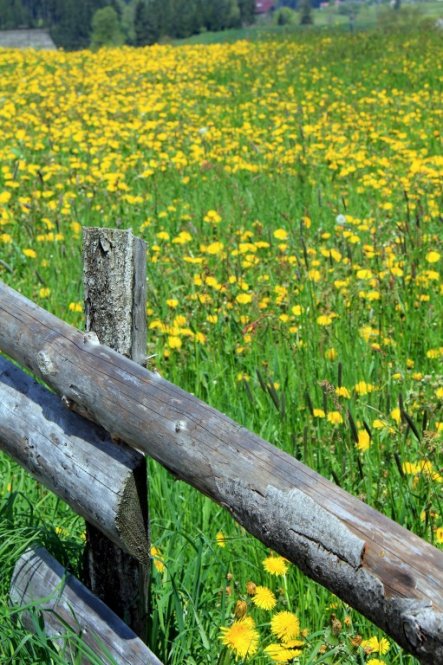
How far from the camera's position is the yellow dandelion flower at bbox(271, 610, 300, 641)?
2.09m

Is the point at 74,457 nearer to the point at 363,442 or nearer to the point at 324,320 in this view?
the point at 363,442

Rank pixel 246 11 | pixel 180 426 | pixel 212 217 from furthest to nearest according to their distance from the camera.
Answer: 1. pixel 246 11
2. pixel 212 217
3. pixel 180 426

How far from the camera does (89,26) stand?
6531 cm

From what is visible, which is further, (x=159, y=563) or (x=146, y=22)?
(x=146, y=22)

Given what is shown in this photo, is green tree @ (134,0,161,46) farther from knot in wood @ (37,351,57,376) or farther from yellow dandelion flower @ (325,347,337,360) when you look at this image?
knot in wood @ (37,351,57,376)

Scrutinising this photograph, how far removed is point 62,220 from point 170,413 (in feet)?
14.6

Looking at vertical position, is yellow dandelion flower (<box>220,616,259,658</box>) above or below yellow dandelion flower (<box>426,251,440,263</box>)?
above

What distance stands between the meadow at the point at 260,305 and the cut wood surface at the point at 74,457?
0.92 feet

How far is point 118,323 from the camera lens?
1.98 metres

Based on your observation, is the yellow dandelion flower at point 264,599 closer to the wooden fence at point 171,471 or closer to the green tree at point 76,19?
the wooden fence at point 171,471

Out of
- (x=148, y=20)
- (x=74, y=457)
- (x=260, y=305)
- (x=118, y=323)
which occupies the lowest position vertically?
(x=148, y=20)

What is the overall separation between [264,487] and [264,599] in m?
0.83

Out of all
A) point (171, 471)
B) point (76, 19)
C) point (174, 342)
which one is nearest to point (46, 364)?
point (171, 471)

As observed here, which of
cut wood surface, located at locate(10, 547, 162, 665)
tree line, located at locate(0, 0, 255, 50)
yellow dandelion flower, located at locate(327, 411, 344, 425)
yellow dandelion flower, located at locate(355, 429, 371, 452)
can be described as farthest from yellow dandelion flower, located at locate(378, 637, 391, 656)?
tree line, located at locate(0, 0, 255, 50)
